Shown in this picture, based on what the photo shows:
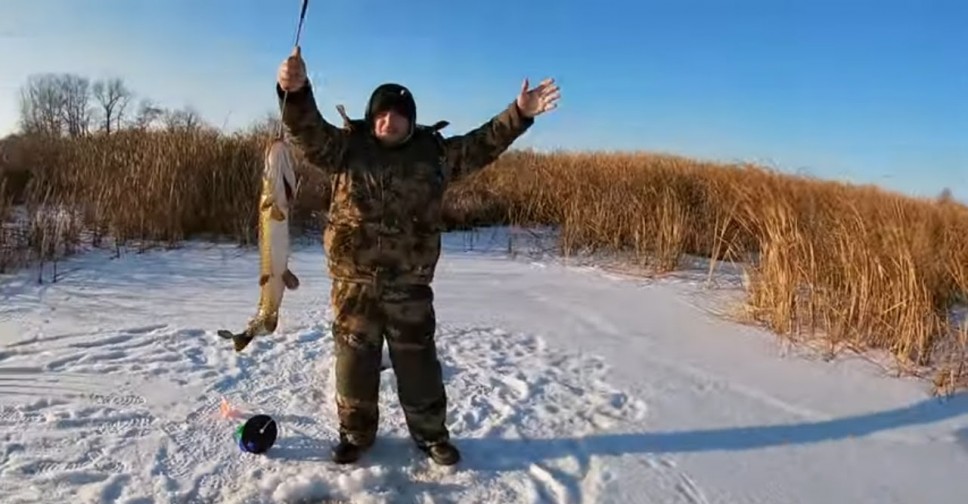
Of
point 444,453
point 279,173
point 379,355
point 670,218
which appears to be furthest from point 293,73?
point 670,218

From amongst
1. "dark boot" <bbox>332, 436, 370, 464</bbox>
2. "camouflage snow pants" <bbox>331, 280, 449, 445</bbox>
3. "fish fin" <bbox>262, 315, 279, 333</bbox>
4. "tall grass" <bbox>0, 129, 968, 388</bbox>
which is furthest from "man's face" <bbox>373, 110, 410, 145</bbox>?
"tall grass" <bbox>0, 129, 968, 388</bbox>

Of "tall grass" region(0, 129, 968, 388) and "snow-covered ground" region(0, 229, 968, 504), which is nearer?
"snow-covered ground" region(0, 229, 968, 504)

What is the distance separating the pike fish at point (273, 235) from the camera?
2.79 m

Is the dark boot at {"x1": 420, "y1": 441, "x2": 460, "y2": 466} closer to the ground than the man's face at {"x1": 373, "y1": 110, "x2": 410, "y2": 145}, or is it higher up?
closer to the ground

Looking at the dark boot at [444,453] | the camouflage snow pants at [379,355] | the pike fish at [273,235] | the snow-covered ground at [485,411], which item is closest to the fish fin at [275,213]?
the pike fish at [273,235]

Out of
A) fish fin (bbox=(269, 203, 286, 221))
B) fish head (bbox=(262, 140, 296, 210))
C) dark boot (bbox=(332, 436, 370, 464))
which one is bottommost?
dark boot (bbox=(332, 436, 370, 464))

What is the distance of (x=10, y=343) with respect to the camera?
4141mm

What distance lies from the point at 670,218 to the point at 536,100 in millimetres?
4574

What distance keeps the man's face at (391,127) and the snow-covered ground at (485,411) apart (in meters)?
1.33

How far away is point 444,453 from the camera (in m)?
2.95

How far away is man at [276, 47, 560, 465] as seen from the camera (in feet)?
9.37

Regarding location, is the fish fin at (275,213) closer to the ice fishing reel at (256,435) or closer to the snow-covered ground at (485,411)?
the ice fishing reel at (256,435)

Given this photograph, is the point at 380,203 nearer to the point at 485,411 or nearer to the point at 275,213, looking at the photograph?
the point at 275,213

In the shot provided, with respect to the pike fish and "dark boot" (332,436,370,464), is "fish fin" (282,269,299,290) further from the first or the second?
"dark boot" (332,436,370,464)
